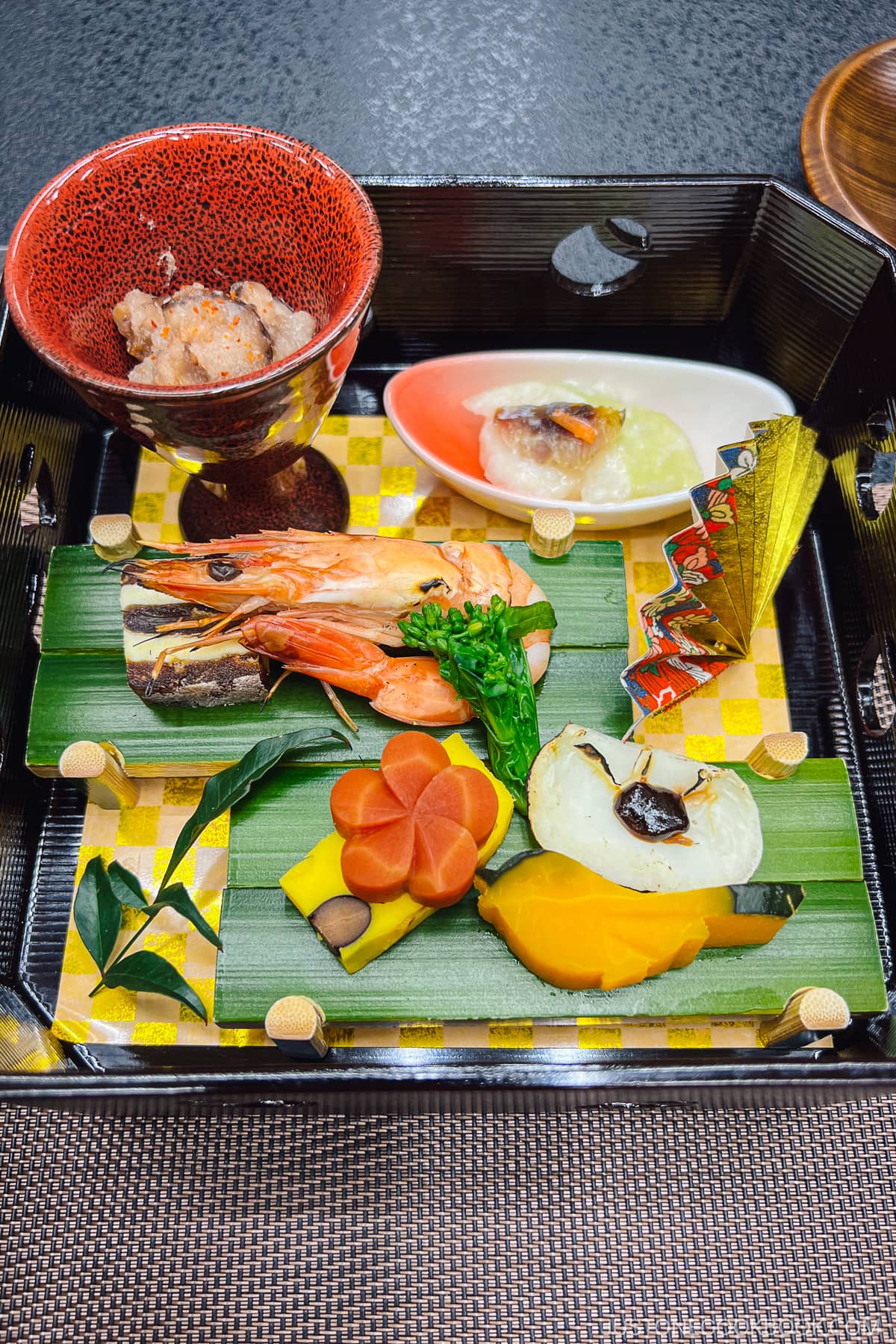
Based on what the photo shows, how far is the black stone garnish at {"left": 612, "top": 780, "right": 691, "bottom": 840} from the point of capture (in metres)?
1.19

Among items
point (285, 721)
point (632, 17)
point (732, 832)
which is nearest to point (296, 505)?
point (285, 721)

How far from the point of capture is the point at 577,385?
156 centimetres

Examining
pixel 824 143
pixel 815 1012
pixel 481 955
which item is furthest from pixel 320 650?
pixel 824 143

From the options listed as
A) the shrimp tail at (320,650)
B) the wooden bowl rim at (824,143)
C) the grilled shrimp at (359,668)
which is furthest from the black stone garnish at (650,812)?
the wooden bowl rim at (824,143)

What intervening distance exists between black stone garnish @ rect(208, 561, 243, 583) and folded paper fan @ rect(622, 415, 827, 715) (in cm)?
48

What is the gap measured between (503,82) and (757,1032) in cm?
165

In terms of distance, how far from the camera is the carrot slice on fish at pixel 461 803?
1.18 m

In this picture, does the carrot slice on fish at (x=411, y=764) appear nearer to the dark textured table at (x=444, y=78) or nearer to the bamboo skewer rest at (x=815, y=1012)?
the bamboo skewer rest at (x=815, y=1012)

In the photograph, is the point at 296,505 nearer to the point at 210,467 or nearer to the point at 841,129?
the point at 210,467

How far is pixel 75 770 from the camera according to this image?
125cm

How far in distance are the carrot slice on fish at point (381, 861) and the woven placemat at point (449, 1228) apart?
1.05 feet

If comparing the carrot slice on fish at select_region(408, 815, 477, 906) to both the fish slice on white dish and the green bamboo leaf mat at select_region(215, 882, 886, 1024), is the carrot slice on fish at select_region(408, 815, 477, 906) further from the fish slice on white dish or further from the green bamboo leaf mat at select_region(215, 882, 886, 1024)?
the fish slice on white dish

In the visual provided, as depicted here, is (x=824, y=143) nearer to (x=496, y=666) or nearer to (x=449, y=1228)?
(x=496, y=666)

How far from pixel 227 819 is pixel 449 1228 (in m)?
0.54
